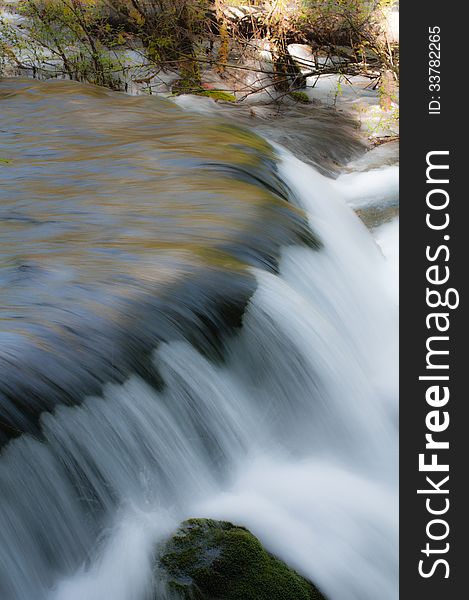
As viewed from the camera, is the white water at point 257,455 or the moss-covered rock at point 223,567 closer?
the moss-covered rock at point 223,567

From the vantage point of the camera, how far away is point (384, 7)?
29.3 feet

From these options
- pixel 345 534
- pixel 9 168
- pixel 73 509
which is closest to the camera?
pixel 73 509

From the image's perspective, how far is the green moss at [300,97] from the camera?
30.8 feet

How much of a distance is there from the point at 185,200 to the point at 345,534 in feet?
7.35

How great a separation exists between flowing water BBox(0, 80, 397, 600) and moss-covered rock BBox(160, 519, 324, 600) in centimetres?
9

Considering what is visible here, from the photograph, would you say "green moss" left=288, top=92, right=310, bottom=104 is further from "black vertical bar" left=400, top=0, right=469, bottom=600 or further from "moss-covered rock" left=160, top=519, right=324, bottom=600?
"moss-covered rock" left=160, top=519, right=324, bottom=600

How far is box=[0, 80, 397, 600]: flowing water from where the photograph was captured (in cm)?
287

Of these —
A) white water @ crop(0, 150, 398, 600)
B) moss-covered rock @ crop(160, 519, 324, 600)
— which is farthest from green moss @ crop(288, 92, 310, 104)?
moss-covered rock @ crop(160, 519, 324, 600)

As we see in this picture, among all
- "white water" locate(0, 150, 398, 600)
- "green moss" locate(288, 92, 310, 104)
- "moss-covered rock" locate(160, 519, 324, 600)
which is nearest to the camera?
"moss-covered rock" locate(160, 519, 324, 600)

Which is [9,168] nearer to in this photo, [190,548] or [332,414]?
[332,414]

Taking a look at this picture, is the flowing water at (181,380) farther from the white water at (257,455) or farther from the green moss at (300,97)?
the green moss at (300,97)

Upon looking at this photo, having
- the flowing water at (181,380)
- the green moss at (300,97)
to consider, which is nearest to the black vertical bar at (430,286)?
the flowing water at (181,380)

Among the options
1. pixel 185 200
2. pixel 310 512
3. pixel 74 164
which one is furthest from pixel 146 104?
pixel 310 512

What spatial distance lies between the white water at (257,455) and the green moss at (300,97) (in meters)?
5.13
